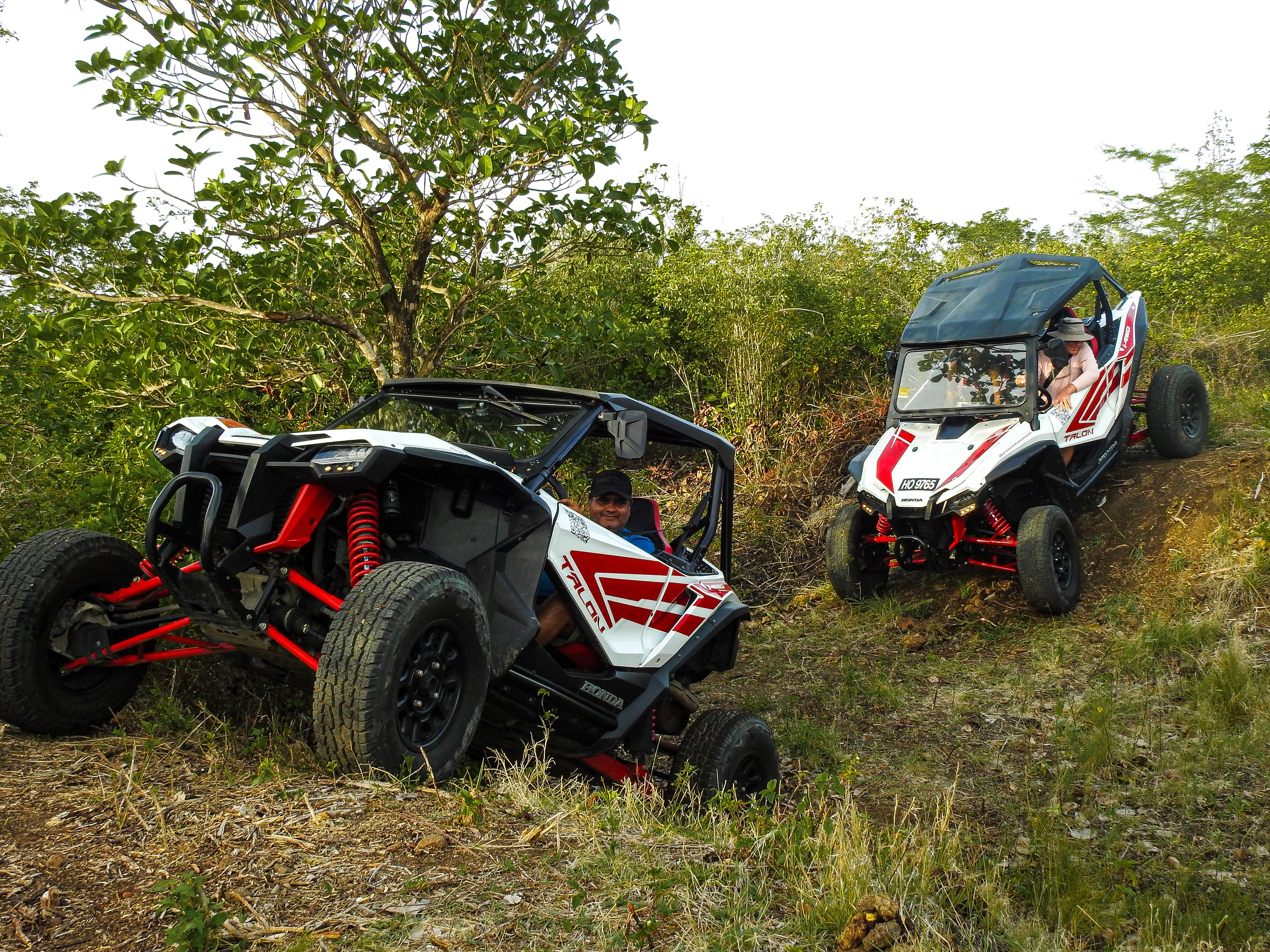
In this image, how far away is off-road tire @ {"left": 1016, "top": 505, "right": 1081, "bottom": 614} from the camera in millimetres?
7793

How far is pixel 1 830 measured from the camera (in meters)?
3.04

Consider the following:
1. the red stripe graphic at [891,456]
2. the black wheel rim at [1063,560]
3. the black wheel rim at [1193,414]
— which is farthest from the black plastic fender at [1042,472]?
the black wheel rim at [1193,414]

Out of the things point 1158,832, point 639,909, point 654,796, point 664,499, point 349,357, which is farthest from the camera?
point 664,499

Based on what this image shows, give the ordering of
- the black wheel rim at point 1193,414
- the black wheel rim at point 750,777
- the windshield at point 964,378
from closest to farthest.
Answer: the black wheel rim at point 750,777
the windshield at point 964,378
the black wheel rim at point 1193,414

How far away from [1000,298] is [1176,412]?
2469mm

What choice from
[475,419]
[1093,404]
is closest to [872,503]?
[1093,404]

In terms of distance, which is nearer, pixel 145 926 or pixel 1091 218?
pixel 145 926

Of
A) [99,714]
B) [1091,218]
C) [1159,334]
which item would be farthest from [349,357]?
[1091,218]

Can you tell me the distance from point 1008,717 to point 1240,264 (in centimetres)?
1189

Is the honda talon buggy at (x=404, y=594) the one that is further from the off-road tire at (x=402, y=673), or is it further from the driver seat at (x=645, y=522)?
the driver seat at (x=645, y=522)

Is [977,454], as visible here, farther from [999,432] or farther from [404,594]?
[404,594]

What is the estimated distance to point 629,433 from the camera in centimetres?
439

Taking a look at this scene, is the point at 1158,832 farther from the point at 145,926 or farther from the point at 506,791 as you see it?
the point at 145,926

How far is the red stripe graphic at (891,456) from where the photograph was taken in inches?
325
